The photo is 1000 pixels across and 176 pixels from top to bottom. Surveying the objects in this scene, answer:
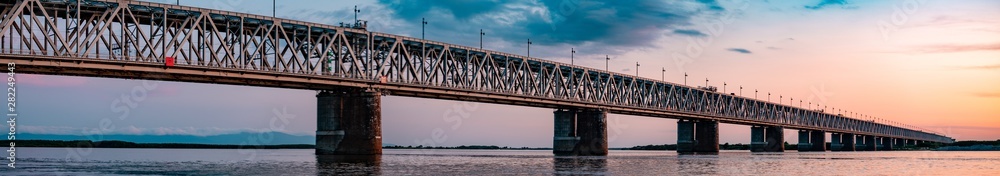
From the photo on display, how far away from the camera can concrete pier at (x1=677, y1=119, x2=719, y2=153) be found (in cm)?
19038

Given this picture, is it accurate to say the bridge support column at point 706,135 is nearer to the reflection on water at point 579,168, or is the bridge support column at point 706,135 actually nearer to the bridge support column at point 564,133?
the bridge support column at point 564,133

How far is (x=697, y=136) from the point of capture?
19700 cm

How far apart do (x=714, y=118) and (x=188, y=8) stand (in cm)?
13247

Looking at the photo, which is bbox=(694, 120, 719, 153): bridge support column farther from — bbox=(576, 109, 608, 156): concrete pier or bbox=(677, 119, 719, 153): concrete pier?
bbox=(576, 109, 608, 156): concrete pier

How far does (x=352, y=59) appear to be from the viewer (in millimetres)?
103000

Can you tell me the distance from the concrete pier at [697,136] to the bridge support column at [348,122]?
10002 centimetres

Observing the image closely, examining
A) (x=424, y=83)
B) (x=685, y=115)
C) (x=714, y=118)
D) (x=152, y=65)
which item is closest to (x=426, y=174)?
(x=152, y=65)

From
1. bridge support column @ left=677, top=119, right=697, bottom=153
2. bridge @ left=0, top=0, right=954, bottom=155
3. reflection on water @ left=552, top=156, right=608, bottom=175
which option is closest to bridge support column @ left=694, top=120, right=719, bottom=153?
bridge support column @ left=677, top=119, right=697, bottom=153

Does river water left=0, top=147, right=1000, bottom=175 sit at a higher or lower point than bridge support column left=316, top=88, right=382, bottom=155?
lower

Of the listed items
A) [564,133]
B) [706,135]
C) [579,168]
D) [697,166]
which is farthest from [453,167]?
[706,135]

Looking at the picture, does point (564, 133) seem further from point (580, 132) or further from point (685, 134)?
point (685, 134)

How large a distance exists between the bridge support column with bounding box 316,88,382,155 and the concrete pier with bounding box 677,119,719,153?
10002cm

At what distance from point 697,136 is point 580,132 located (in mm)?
54931

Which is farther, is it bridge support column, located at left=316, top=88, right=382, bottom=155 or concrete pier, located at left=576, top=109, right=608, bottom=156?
concrete pier, located at left=576, top=109, right=608, bottom=156
